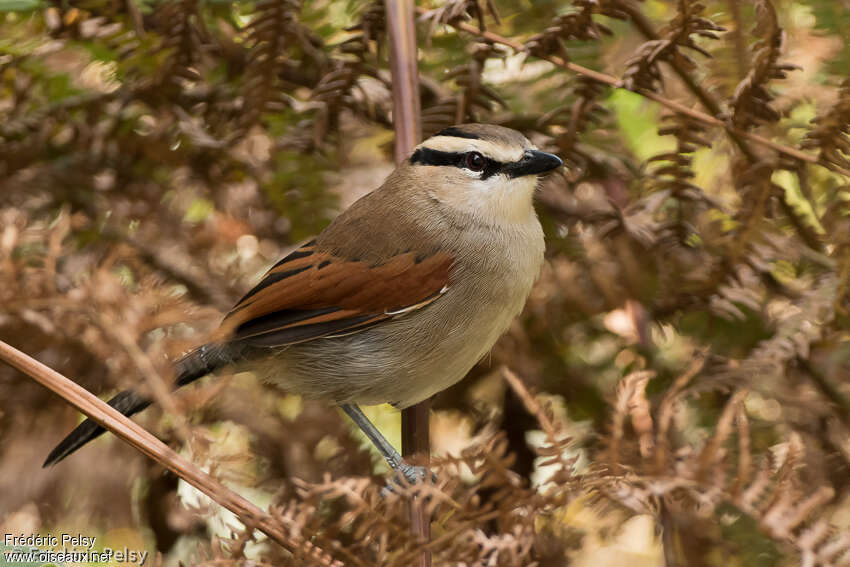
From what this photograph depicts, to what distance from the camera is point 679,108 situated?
2.47 m

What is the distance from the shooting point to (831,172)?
2477mm

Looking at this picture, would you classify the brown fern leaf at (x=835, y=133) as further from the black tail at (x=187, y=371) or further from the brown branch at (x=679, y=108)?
the black tail at (x=187, y=371)

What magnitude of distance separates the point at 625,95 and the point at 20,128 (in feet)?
6.86

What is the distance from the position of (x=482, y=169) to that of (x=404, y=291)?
1.58 ft

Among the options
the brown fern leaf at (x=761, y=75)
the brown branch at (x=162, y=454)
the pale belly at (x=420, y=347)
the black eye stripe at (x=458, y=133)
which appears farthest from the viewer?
the black eye stripe at (x=458, y=133)

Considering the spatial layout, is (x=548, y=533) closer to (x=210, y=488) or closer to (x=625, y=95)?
(x=210, y=488)

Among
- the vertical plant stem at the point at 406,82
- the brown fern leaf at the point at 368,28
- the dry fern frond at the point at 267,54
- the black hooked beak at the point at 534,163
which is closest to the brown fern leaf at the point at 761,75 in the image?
the black hooked beak at the point at 534,163

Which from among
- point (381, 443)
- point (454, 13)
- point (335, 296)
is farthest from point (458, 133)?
point (381, 443)

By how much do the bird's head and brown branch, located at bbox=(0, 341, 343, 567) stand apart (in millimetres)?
1219

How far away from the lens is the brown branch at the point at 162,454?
1722 millimetres

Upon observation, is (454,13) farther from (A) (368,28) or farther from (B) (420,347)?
(B) (420,347)

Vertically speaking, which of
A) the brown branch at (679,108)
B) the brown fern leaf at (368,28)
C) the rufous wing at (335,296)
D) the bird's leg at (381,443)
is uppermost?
the brown fern leaf at (368,28)

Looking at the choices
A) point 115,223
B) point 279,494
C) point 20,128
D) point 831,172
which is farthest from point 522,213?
point 20,128

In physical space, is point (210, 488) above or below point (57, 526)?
above
